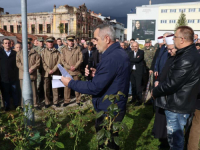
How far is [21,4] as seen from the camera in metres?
3.29

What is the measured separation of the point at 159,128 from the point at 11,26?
45655mm

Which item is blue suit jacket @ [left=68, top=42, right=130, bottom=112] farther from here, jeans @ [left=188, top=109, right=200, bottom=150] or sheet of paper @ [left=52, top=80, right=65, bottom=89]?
jeans @ [left=188, top=109, right=200, bottom=150]

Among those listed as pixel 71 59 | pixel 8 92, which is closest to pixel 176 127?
pixel 71 59

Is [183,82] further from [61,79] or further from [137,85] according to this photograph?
[137,85]

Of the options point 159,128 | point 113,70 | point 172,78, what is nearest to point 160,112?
point 159,128

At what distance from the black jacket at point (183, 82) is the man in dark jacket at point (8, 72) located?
4.67m

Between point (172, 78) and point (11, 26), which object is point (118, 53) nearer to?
point (172, 78)

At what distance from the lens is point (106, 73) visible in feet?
7.22

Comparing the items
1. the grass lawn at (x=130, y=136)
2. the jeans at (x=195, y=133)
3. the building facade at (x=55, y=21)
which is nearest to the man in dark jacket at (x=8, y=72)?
the grass lawn at (x=130, y=136)

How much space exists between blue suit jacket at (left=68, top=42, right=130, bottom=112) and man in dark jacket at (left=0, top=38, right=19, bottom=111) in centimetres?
392

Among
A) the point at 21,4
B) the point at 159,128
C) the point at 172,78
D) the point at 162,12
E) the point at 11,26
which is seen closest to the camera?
the point at 172,78

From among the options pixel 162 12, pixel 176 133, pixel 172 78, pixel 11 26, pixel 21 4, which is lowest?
pixel 176 133

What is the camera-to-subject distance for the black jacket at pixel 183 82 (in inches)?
95.2

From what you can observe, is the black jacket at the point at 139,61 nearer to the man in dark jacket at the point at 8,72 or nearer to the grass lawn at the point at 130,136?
the grass lawn at the point at 130,136
